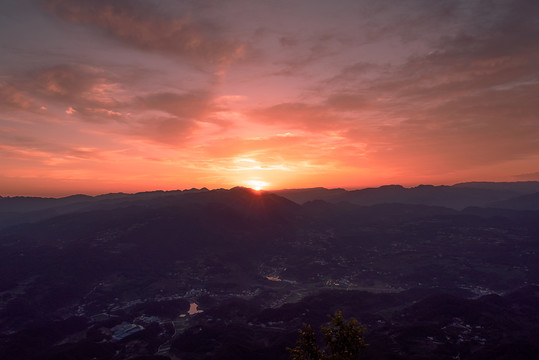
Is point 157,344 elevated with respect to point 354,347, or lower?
lower

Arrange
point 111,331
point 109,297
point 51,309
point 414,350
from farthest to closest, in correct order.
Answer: point 109,297 → point 51,309 → point 111,331 → point 414,350

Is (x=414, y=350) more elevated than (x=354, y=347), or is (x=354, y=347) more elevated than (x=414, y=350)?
(x=354, y=347)

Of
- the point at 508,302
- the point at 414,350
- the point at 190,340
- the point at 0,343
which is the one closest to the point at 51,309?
the point at 0,343

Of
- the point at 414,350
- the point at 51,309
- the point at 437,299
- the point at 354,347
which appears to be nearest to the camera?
the point at 354,347

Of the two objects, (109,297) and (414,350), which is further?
(109,297)

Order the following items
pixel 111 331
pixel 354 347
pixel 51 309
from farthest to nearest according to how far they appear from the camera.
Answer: pixel 51 309 → pixel 111 331 → pixel 354 347

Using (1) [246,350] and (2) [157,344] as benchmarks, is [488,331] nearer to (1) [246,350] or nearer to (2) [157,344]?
(1) [246,350]

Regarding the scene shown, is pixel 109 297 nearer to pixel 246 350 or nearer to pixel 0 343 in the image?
pixel 0 343

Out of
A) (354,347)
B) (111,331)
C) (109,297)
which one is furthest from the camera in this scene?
(109,297)

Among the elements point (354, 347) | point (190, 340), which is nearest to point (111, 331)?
point (190, 340)

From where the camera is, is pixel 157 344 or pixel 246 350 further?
pixel 157 344
